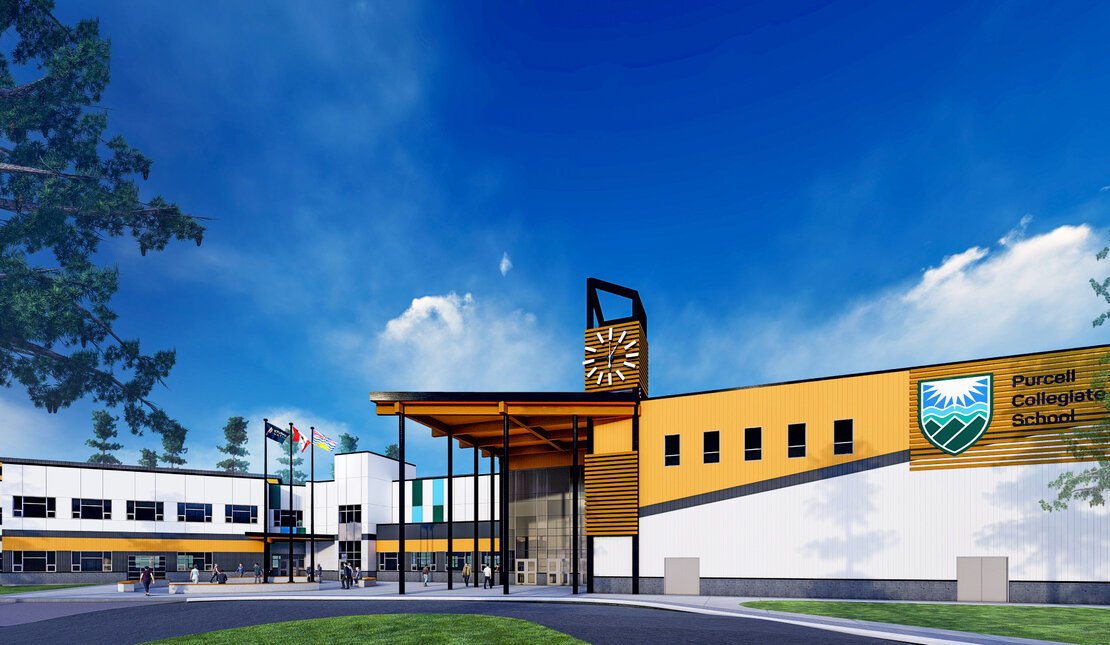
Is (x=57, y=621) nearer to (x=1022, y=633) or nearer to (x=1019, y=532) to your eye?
(x=1022, y=633)

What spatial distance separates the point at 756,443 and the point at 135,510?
151 ft

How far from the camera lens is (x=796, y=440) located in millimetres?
35875

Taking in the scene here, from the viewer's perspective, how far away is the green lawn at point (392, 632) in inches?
848

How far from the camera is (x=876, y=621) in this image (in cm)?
2502

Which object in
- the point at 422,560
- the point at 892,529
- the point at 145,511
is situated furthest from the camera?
the point at 145,511

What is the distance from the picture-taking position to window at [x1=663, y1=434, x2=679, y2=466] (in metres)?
38.3

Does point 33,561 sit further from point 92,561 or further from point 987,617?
point 987,617

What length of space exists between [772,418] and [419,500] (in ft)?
109

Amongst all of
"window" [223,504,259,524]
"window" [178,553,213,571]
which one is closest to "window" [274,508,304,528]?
"window" [223,504,259,524]

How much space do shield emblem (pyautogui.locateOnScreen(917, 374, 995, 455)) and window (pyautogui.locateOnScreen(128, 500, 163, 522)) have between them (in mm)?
52660

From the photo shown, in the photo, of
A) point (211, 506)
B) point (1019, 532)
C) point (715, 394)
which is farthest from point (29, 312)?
point (1019, 532)

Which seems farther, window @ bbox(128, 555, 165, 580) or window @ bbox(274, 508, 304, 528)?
window @ bbox(274, 508, 304, 528)

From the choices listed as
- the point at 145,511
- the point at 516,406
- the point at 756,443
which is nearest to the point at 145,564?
the point at 145,511

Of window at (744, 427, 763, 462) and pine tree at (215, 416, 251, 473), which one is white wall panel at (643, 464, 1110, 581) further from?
pine tree at (215, 416, 251, 473)
